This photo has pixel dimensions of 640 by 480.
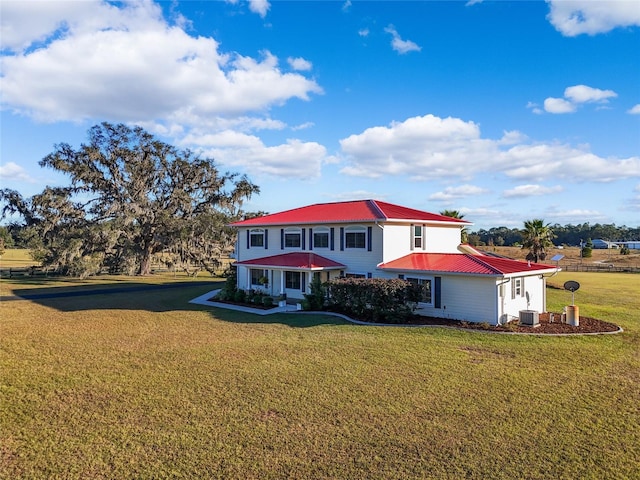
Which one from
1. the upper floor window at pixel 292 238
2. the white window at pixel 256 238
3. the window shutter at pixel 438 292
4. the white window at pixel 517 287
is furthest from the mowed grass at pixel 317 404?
the white window at pixel 256 238

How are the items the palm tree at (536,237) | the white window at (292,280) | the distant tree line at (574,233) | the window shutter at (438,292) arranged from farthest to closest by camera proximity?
the distant tree line at (574,233) → the palm tree at (536,237) → the white window at (292,280) → the window shutter at (438,292)

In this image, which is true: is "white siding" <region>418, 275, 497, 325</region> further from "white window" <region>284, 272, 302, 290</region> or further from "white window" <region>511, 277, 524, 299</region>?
"white window" <region>284, 272, 302, 290</region>

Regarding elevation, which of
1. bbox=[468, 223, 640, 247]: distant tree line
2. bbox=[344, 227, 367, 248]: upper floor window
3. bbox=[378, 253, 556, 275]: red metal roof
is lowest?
bbox=[378, 253, 556, 275]: red metal roof

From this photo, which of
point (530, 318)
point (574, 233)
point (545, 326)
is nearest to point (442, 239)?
point (530, 318)

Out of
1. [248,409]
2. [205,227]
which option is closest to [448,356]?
[248,409]

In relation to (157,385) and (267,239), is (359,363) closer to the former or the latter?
(157,385)

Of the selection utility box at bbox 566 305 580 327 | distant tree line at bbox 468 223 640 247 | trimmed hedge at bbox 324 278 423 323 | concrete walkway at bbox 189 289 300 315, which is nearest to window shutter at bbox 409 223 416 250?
trimmed hedge at bbox 324 278 423 323

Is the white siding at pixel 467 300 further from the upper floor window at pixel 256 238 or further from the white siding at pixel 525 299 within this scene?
the upper floor window at pixel 256 238
